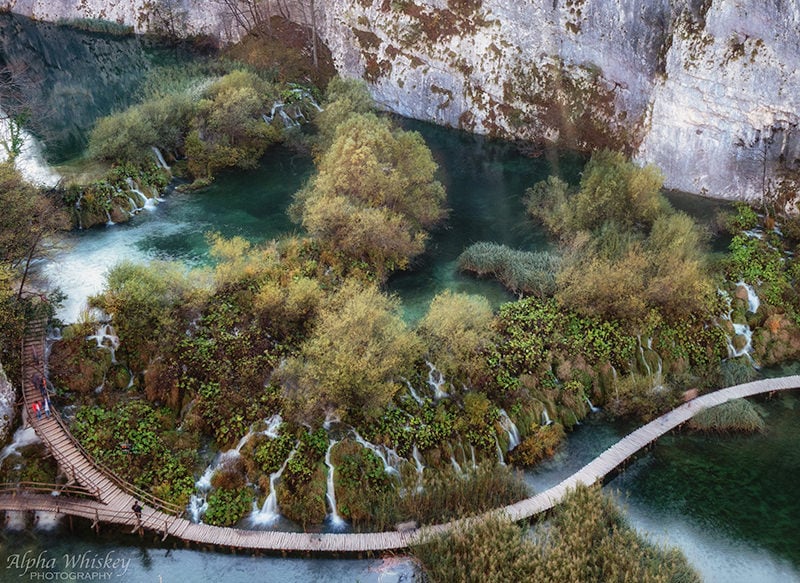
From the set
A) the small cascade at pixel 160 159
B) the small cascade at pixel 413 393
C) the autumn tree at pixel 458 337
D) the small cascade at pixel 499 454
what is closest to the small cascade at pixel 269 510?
the small cascade at pixel 413 393

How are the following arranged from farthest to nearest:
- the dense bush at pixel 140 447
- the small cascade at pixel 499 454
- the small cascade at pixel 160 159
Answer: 1. the small cascade at pixel 160 159
2. the small cascade at pixel 499 454
3. the dense bush at pixel 140 447

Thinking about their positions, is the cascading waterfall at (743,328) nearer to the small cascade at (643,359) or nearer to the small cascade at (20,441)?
the small cascade at (643,359)

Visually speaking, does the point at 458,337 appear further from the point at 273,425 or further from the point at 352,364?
the point at 273,425

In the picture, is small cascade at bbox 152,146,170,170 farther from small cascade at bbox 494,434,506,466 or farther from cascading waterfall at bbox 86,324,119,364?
small cascade at bbox 494,434,506,466

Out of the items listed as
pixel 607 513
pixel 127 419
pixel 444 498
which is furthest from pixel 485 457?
pixel 127 419

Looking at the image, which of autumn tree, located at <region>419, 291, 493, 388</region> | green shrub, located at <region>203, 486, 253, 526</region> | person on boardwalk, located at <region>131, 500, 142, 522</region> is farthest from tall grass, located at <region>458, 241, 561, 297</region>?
person on boardwalk, located at <region>131, 500, 142, 522</region>

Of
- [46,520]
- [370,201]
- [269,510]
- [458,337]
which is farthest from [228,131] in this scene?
[269,510]
